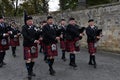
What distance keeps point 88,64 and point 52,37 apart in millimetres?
2570

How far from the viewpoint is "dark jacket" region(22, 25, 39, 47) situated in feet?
32.8

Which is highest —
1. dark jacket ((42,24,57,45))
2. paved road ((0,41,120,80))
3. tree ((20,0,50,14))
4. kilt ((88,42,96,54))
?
tree ((20,0,50,14))

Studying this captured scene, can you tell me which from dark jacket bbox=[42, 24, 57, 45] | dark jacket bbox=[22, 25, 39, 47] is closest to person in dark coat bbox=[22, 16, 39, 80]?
dark jacket bbox=[22, 25, 39, 47]

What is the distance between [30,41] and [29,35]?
18cm

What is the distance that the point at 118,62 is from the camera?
43.5ft

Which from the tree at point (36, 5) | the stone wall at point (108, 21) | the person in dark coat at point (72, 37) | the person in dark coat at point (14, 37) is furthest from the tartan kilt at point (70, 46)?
the tree at point (36, 5)

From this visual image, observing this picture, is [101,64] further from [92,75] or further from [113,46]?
[113,46]

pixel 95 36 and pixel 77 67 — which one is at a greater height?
pixel 95 36

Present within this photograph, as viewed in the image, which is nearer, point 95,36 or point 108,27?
point 95,36

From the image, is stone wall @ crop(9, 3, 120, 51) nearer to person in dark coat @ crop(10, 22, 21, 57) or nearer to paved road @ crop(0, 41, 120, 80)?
paved road @ crop(0, 41, 120, 80)

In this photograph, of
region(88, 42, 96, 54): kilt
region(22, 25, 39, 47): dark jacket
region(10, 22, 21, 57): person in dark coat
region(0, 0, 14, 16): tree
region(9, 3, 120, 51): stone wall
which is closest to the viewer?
region(22, 25, 39, 47): dark jacket

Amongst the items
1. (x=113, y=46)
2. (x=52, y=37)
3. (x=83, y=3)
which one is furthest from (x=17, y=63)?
(x=83, y=3)

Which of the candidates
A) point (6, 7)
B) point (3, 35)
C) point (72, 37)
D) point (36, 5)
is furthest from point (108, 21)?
point (6, 7)

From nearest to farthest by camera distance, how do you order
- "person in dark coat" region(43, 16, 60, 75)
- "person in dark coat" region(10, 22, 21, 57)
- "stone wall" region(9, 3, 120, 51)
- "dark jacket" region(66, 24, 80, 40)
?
"person in dark coat" region(43, 16, 60, 75), "dark jacket" region(66, 24, 80, 40), "person in dark coat" region(10, 22, 21, 57), "stone wall" region(9, 3, 120, 51)
